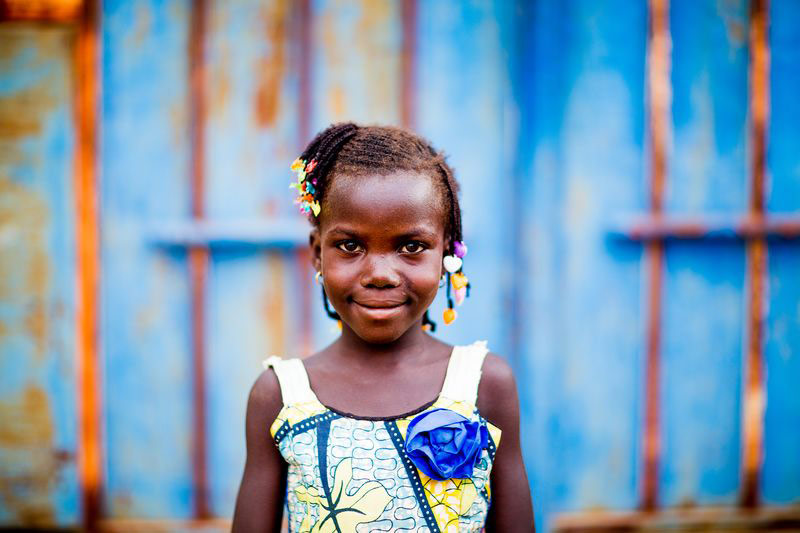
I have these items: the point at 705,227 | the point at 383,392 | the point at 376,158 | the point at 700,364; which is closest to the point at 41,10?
the point at 376,158

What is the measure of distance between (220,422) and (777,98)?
2.51 meters

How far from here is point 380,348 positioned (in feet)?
5.03

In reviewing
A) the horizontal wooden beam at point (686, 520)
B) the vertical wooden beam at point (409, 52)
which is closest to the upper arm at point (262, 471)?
the vertical wooden beam at point (409, 52)

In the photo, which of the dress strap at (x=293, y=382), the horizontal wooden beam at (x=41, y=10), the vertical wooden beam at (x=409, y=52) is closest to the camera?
the dress strap at (x=293, y=382)

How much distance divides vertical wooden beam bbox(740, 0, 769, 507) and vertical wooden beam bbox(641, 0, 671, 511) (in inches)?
13.7

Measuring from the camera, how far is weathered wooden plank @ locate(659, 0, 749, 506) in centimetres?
266

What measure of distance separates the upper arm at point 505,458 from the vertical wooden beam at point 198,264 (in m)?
1.43

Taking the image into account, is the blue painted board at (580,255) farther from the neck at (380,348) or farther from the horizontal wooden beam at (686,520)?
the neck at (380,348)

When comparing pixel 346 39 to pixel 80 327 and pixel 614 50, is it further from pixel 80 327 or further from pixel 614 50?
pixel 80 327

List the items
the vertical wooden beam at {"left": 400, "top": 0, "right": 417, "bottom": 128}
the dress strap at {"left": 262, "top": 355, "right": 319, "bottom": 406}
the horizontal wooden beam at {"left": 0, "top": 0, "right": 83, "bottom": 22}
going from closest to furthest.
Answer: the dress strap at {"left": 262, "top": 355, "right": 319, "bottom": 406}, the horizontal wooden beam at {"left": 0, "top": 0, "right": 83, "bottom": 22}, the vertical wooden beam at {"left": 400, "top": 0, "right": 417, "bottom": 128}

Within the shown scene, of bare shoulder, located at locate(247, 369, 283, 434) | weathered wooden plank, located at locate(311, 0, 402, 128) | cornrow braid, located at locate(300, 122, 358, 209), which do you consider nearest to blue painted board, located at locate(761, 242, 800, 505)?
weathered wooden plank, located at locate(311, 0, 402, 128)

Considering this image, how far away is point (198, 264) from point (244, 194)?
0.32 m

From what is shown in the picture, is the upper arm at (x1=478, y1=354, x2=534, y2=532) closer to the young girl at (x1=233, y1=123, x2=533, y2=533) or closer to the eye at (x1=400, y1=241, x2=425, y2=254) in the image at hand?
the young girl at (x1=233, y1=123, x2=533, y2=533)

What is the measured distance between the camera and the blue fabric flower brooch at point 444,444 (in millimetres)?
1369
